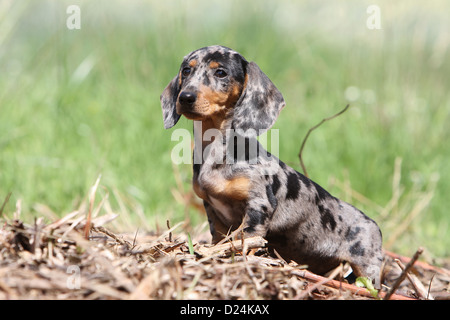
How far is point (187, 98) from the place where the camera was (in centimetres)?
345

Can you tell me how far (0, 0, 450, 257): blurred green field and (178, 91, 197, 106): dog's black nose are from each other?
1986 millimetres

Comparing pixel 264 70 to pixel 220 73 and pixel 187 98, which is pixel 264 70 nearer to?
pixel 220 73

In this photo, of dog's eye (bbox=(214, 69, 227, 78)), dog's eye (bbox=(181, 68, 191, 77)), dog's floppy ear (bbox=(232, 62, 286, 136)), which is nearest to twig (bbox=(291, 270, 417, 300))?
dog's floppy ear (bbox=(232, 62, 286, 136))

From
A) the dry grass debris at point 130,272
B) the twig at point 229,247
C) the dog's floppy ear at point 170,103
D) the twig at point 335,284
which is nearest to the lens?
the dry grass debris at point 130,272

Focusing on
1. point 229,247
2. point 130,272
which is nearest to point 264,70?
point 229,247

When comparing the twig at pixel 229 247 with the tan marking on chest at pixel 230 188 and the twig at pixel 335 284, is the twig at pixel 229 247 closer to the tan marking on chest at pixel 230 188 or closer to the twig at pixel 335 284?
the twig at pixel 335 284

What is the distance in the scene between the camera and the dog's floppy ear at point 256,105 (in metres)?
3.63

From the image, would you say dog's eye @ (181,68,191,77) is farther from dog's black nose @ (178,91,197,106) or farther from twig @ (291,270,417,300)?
twig @ (291,270,417,300)

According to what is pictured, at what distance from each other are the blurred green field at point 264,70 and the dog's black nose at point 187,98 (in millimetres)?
1986

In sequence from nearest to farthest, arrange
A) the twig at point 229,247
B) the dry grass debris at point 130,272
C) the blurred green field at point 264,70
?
1. the dry grass debris at point 130,272
2. the twig at point 229,247
3. the blurred green field at point 264,70

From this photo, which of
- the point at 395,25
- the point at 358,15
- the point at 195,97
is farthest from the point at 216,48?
the point at 358,15

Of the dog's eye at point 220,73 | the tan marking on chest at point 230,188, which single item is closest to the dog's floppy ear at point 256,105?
the dog's eye at point 220,73

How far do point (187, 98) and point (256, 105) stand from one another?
0.49 metres
